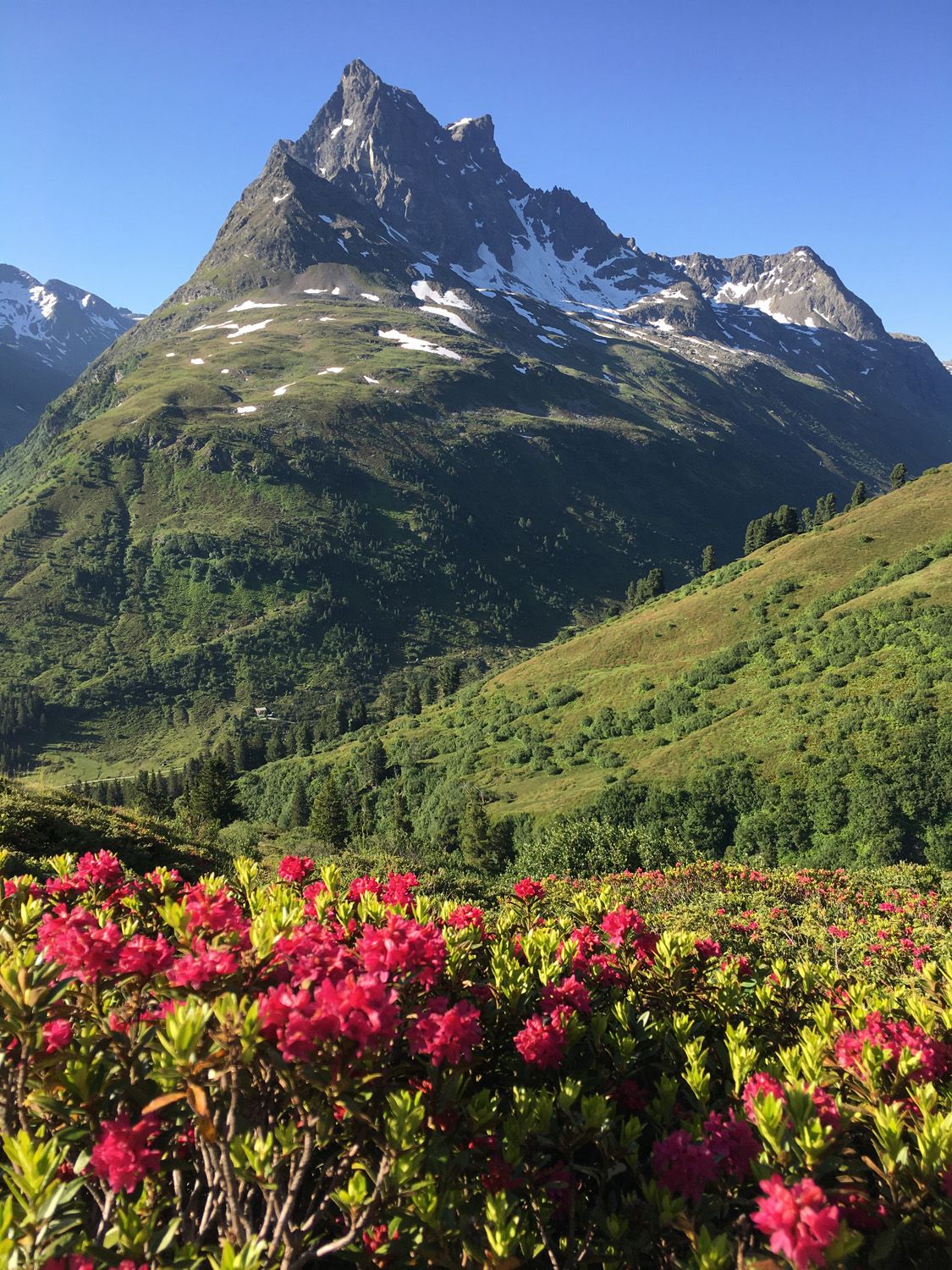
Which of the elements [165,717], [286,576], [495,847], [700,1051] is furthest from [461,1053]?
[286,576]

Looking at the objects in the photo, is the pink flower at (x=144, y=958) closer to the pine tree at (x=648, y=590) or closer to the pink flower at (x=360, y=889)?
the pink flower at (x=360, y=889)

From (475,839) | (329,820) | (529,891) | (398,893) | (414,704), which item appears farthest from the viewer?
(414,704)

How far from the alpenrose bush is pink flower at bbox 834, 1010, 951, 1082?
36 mm

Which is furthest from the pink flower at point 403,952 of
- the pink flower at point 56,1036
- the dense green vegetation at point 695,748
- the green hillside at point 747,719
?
the green hillside at point 747,719

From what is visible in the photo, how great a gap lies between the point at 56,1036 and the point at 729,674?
6435 cm

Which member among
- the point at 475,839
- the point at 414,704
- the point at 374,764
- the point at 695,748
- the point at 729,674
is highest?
the point at 729,674

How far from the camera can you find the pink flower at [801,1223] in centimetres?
261

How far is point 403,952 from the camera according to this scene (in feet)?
12.1

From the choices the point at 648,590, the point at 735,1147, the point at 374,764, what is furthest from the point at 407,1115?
the point at 648,590

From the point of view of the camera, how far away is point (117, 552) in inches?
7111

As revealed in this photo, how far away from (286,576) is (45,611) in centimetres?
5957

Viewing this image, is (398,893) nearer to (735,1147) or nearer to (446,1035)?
(446,1035)

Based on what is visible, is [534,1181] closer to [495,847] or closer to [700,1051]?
[700,1051]

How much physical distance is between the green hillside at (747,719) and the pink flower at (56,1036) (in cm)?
→ 4546
